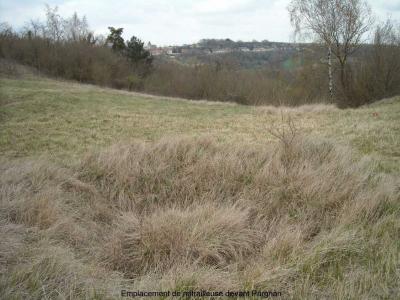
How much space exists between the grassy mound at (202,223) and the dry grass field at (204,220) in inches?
0.5

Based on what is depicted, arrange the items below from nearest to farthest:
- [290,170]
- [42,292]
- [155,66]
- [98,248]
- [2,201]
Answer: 1. [42,292]
2. [98,248]
3. [2,201]
4. [290,170]
5. [155,66]

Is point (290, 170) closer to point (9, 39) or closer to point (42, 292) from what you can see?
point (42, 292)

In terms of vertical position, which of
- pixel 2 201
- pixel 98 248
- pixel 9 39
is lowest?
pixel 98 248

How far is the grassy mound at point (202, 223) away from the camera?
247cm

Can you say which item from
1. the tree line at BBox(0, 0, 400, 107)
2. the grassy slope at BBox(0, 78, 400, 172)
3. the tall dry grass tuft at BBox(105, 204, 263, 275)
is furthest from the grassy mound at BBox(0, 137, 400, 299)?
the tree line at BBox(0, 0, 400, 107)

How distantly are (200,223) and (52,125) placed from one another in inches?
327

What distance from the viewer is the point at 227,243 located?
310 centimetres

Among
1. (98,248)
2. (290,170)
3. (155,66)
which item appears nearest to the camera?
(98,248)

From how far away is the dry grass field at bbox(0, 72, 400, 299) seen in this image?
8.08ft

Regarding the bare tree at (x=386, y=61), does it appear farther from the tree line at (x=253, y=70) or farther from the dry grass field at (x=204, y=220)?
the dry grass field at (x=204, y=220)

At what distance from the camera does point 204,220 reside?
3365 millimetres

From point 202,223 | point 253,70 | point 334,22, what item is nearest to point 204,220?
point 202,223

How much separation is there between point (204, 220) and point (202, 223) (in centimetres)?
9

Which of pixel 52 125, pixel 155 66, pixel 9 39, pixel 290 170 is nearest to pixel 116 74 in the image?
pixel 155 66
